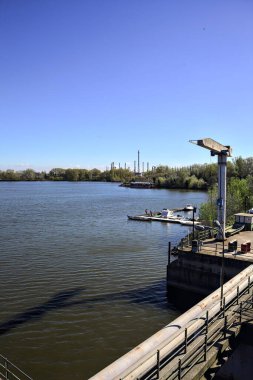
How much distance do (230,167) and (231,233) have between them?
347ft

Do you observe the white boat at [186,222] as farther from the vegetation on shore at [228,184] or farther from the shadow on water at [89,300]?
the shadow on water at [89,300]

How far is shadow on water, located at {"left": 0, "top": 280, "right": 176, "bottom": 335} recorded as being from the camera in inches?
875

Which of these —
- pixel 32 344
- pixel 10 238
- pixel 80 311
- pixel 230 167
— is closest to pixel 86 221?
pixel 10 238

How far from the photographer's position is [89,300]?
24.8 meters

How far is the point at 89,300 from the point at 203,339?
498 inches

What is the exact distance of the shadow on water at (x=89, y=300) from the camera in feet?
72.9

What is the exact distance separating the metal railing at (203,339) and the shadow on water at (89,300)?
8266mm

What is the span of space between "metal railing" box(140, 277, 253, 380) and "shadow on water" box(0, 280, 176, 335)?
27.1 ft

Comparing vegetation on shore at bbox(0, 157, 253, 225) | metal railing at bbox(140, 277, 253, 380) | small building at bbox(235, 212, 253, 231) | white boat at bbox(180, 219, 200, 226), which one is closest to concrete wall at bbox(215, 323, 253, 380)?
metal railing at bbox(140, 277, 253, 380)

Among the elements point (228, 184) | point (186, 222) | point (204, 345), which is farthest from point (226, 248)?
point (228, 184)

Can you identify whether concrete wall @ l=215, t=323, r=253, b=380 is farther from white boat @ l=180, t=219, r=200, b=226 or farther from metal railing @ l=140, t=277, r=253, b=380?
white boat @ l=180, t=219, r=200, b=226

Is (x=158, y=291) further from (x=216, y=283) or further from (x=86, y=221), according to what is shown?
(x=86, y=221)

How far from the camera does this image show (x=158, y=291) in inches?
1056

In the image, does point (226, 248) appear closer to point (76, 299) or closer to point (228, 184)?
point (76, 299)
